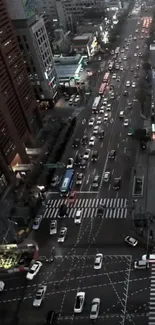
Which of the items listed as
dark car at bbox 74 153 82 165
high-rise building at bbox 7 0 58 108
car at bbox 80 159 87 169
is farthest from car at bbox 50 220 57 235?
high-rise building at bbox 7 0 58 108

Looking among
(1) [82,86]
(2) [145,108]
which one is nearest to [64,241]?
(2) [145,108]

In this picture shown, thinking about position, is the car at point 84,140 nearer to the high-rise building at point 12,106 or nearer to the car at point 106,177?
the high-rise building at point 12,106

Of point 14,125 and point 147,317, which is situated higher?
point 14,125

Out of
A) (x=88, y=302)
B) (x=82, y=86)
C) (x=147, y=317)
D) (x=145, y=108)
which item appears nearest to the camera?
(x=147, y=317)

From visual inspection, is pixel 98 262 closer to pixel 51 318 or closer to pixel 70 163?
pixel 51 318

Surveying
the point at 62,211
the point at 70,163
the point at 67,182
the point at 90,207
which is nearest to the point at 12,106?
the point at 70,163

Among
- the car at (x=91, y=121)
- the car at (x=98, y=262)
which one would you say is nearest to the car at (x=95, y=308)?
the car at (x=98, y=262)

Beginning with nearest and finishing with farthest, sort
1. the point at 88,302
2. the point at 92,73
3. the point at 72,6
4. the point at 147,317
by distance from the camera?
the point at 147,317 < the point at 88,302 < the point at 92,73 < the point at 72,6

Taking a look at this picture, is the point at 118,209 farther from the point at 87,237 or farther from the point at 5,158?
the point at 5,158
